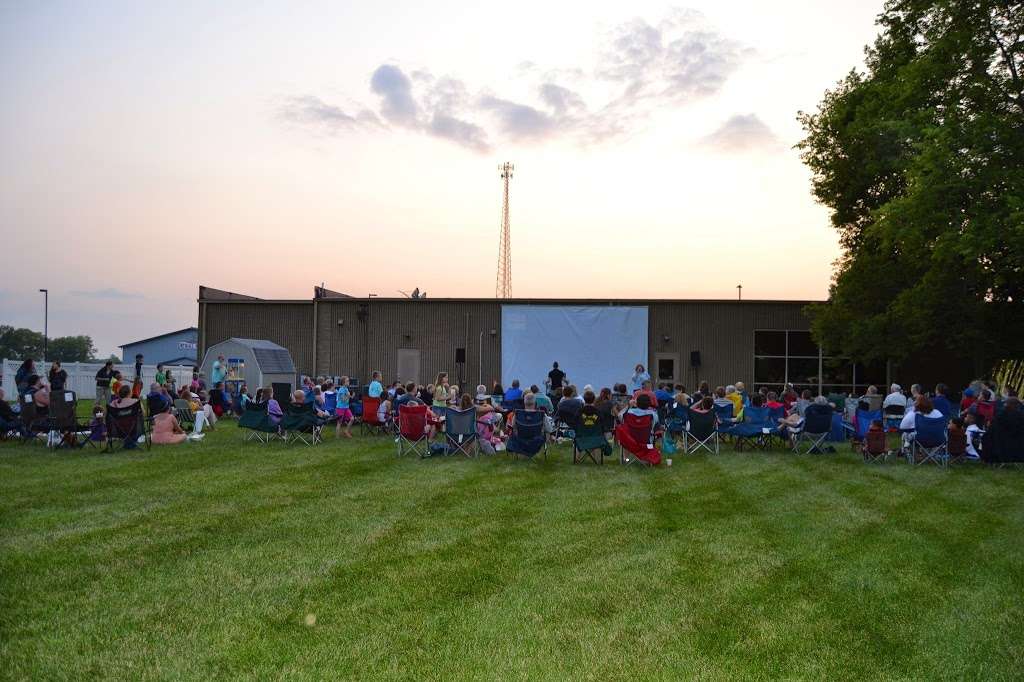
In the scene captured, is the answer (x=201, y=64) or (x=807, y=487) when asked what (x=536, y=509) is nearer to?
(x=807, y=487)

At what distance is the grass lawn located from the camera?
364 centimetres

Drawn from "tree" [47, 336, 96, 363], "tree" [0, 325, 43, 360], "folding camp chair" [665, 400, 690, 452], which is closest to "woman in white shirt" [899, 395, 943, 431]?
"folding camp chair" [665, 400, 690, 452]

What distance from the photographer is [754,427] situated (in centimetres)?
1206

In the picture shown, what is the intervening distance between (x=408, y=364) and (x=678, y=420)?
14.8 m

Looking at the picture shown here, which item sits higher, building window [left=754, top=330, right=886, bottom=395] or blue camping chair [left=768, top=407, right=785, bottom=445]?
building window [left=754, top=330, right=886, bottom=395]

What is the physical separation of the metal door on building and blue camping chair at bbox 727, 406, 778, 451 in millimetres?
14680

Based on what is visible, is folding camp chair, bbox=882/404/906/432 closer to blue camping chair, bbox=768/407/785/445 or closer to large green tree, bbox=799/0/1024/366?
blue camping chair, bbox=768/407/785/445

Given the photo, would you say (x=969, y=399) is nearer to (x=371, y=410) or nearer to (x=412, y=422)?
(x=412, y=422)

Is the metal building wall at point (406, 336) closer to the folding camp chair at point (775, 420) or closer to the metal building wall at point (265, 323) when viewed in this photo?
the metal building wall at point (265, 323)

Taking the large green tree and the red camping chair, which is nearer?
the red camping chair

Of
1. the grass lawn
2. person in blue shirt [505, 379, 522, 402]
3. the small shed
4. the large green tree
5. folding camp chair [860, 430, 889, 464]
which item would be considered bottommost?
the grass lawn

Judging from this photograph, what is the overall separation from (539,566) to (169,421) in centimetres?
901

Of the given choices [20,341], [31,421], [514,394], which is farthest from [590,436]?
[20,341]

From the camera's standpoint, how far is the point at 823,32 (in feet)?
41.8
